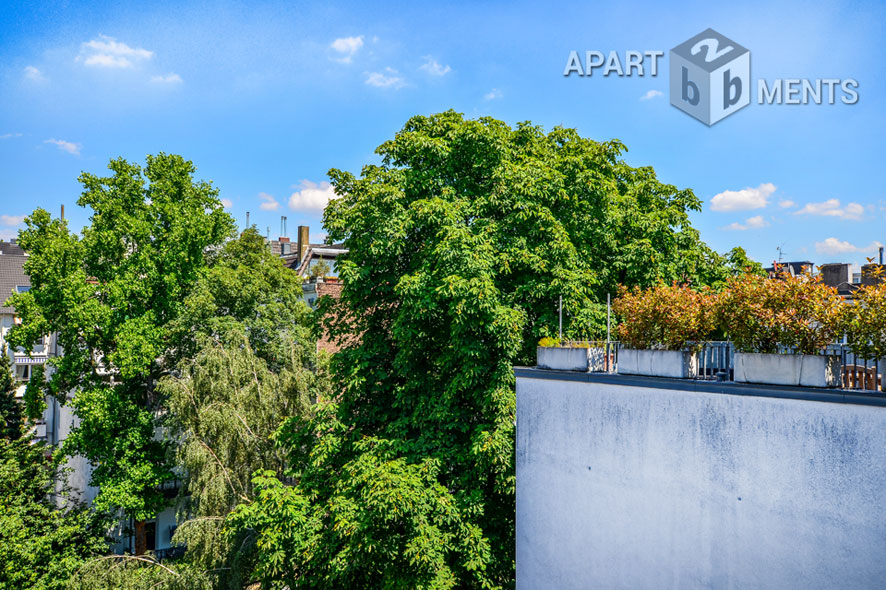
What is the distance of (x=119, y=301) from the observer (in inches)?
750

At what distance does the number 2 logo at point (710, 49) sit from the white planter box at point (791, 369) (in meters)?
7.84

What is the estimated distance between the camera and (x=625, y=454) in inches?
328

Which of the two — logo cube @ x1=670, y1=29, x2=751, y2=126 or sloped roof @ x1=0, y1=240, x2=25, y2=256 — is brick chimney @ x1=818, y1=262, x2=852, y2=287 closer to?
logo cube @ x1=670, y1=29, x2=751, y2=126

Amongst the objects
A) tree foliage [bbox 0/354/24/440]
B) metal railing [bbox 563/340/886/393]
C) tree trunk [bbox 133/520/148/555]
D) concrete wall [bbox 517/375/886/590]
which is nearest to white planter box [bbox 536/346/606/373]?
metal railing [bbox 563/340/886/393]

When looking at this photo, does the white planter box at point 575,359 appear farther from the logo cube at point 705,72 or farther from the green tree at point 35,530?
the green tree at point 35,530

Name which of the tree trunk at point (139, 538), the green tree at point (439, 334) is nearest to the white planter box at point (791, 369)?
the green tree at point (439, 334)

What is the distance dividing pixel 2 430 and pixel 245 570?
61.2 ft

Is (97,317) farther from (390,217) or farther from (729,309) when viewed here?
(729,309)

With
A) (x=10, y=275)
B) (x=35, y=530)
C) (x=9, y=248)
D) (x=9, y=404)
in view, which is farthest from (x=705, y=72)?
(x=9, y=248)

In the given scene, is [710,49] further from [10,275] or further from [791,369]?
[10,275]

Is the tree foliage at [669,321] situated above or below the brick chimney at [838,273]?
below

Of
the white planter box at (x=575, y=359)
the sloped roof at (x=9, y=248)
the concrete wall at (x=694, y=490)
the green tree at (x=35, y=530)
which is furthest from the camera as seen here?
the sloped roof at (x=9, y=248)

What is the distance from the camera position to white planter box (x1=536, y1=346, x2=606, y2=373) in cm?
921

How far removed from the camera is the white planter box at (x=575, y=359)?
363 inches
